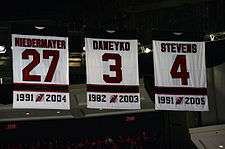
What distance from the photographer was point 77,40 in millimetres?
11336

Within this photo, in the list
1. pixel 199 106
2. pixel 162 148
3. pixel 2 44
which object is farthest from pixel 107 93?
pixel 162 148

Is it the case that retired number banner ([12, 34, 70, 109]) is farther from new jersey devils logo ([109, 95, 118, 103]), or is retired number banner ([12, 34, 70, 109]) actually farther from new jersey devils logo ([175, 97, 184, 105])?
new jersey devils logo ([175, 97, 184, 105])

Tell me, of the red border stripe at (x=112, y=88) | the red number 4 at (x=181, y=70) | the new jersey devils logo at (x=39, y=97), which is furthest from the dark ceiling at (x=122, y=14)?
the new jersey devils logo at (x=39, y=97)

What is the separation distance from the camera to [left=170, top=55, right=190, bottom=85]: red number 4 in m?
10.1

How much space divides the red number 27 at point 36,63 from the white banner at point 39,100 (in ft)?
1.00

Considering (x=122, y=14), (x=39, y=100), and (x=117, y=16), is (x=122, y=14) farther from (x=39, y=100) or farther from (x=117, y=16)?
(x=39, y=100)

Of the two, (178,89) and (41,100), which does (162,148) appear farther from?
(41,100)

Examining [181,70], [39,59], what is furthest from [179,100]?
[39,59]

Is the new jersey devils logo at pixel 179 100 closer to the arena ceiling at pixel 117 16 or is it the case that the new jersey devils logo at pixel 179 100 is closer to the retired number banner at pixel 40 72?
the arena ceiling at pixel 117 16

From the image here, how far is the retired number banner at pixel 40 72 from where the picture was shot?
9055 mm

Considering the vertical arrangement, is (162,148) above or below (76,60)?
below

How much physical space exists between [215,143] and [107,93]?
22.1 ft

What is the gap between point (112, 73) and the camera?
382 inches

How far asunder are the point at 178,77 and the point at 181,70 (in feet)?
0.56
